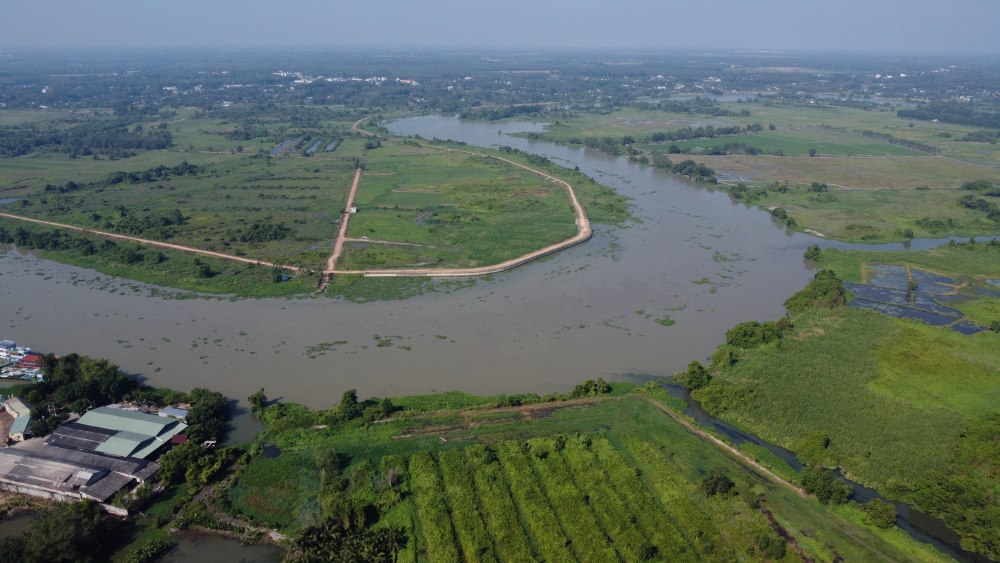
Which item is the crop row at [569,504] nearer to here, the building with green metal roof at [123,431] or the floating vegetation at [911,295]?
the building with green metal roof at [123,431]

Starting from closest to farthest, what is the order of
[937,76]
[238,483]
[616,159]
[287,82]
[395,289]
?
[238,483]
[395,289]
[616,159]
[287,82]
[937,76]

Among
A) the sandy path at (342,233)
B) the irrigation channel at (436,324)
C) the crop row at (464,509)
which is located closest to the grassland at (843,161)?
the irrigation channel at (436,324)

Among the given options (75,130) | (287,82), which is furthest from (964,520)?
(287,82)

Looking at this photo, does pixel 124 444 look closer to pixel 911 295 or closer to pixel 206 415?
pixel 206 415

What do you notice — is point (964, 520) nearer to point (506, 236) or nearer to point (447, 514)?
point (447, 514)

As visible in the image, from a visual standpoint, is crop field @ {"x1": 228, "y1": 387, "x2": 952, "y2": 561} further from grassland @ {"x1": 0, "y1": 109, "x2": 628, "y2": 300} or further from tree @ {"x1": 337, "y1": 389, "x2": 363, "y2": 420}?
grassland @ {"x1": 0, "y1": 109, "x2": 628, "y2": 300}

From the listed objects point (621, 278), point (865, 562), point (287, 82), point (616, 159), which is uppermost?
point (287, 82)

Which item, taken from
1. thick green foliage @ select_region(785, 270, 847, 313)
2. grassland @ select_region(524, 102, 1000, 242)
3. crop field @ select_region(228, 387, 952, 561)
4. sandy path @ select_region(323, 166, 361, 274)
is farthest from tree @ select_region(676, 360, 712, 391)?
grassland @ select_region(524, 102, 1000, 242)
